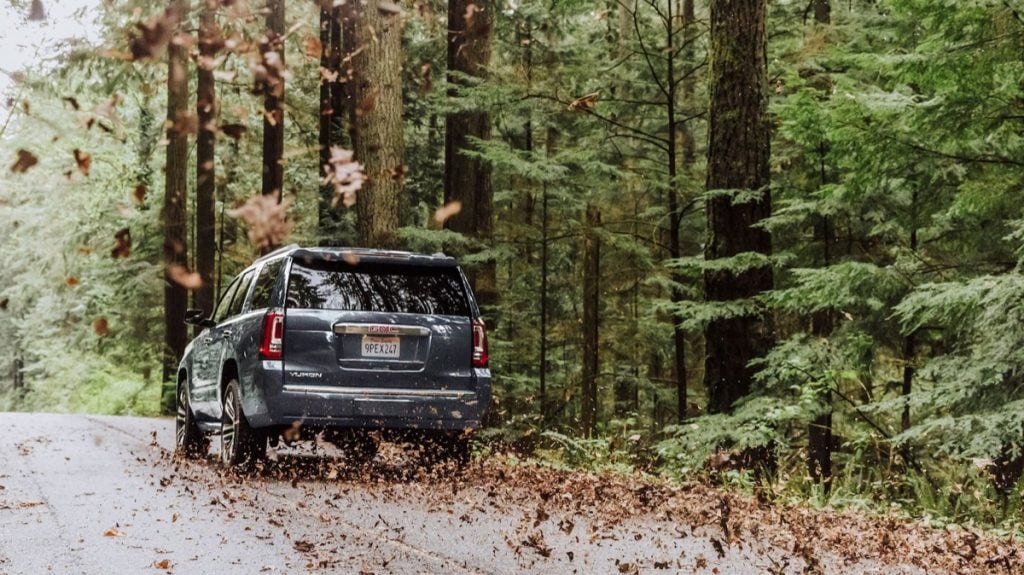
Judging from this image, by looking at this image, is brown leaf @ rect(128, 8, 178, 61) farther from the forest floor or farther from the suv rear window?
the suv rear window

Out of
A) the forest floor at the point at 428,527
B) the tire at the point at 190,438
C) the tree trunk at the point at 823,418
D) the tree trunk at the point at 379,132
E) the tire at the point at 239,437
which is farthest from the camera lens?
the tree trunk at the point at 823,418

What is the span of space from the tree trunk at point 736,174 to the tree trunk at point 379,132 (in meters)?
4.60

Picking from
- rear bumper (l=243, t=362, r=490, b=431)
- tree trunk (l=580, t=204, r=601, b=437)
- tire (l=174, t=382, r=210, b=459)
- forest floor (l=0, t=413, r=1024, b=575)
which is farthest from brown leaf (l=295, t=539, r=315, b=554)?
tree trunk (l=580, t=204, r=601, b=437)

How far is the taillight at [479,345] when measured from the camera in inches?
382

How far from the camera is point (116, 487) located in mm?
9094

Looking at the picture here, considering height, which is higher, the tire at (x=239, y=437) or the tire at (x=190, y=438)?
the tire at (x=239, y=437)

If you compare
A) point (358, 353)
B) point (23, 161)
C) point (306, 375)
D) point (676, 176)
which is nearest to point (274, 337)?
point (306, 375)

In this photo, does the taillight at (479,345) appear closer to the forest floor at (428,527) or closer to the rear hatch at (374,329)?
the rear hatch at (374,329)

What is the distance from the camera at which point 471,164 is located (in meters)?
19.4

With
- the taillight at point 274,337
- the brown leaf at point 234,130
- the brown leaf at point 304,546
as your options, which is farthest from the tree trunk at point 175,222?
the brown leaf at point 234,130

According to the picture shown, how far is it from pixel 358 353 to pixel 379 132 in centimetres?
586

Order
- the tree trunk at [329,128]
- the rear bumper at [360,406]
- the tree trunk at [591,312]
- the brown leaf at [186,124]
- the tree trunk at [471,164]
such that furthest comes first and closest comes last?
the tree trunk at [471,164] < the tree trunk at [591,312] < the tree trunk at [329,128] < the rear bumper at [360,406] < the brown leaf at [186,124]

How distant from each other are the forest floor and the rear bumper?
1.82 feet

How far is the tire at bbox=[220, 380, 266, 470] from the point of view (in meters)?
9.68
